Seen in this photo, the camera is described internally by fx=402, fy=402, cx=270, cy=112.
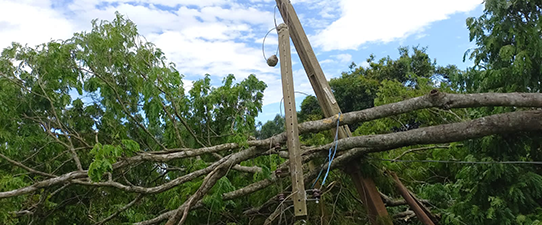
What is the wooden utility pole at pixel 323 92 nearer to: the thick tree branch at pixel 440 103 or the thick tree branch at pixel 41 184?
the thick tree branch at pixel 440 103

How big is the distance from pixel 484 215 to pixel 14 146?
598cm

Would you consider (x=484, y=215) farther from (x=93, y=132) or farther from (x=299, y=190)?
(x=93, y=132)

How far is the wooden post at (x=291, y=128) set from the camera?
3.29 meters

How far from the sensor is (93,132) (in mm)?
6547

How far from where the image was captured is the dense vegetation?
4277mm

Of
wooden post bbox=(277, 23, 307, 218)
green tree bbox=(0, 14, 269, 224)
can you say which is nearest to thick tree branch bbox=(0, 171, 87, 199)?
green tree bbox=(0, 14, 269, 224)

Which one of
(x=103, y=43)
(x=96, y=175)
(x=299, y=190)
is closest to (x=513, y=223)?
(x=299, y=190)

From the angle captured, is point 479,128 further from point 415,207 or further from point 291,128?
point 291,128

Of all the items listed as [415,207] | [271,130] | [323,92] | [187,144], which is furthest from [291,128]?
[271,130]

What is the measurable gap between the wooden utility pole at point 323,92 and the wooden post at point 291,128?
0.77 m

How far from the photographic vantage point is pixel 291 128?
3.50 m

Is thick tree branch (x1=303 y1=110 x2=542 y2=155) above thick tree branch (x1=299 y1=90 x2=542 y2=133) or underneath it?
underneath

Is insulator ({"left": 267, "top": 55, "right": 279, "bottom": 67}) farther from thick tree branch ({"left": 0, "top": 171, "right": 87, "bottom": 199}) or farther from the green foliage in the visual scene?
thick tree branch ({"left": 0, "top": 171, "right": 87, "bottom": 199})

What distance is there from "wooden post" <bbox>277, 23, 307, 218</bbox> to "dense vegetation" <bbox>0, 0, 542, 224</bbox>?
431 mm
